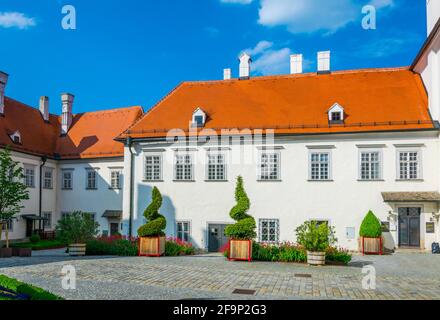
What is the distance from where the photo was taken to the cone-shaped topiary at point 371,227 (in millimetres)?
19094

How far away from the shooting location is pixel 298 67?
88.5ft

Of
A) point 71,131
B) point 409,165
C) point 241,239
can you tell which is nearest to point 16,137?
point 71,131

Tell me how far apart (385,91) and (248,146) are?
857 cm

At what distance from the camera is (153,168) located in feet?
75.2

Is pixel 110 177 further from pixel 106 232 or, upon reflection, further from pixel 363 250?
pixel 363 250

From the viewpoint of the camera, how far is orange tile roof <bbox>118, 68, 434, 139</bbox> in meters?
20.9

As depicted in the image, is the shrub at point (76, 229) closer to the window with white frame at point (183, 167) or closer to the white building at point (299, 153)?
the white building at point (299, 153)

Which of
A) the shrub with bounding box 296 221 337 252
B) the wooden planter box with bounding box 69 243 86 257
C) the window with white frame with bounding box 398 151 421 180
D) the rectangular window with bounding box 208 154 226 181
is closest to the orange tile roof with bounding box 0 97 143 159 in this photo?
the rectangular window with bounding box 208 154 226 181

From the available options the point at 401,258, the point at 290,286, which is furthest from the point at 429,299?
the point at 401,258

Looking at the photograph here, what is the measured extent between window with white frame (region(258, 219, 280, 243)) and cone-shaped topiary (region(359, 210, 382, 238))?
4210 millimetres

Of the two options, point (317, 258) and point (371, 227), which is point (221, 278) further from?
point (371, 227)

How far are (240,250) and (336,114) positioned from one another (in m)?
9.54

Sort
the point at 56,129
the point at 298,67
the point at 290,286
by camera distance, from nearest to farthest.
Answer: the point at 290,286
the point at 298,67
the point at 56,129

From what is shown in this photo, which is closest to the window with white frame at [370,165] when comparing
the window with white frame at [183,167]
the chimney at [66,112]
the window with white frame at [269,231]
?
the window with white frame at [269,231]
